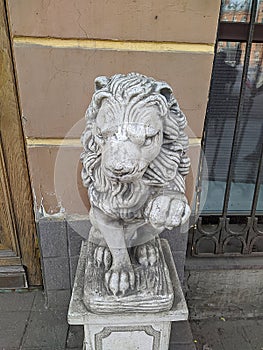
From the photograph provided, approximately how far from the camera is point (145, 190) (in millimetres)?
1349

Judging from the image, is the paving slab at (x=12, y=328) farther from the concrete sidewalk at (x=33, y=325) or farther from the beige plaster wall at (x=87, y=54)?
the beige plaster wall at (x=87, y=54)

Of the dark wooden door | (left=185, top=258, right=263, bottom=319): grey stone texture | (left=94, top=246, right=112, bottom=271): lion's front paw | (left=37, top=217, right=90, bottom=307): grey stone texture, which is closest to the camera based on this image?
(left=94, top=246, right=112, bottom=271): lion's front paw

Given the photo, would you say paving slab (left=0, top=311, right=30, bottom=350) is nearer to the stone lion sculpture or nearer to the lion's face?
the stone lion sculpture

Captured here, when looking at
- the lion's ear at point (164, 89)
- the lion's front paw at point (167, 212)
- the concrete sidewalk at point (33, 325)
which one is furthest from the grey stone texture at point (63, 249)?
the lion's ear at point (164, 89)

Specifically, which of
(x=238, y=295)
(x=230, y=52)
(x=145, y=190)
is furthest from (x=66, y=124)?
(x=238, y=295)

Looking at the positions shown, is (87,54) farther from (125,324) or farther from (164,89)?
(125,324)

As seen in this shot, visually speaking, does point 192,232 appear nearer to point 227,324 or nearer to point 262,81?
point 227,324

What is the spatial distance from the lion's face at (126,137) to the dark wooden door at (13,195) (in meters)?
1.03

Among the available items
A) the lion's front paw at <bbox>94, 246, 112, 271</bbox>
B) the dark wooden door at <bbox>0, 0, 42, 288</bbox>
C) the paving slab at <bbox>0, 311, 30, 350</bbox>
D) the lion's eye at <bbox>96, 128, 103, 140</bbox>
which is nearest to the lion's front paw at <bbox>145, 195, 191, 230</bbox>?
the lion's eye at <bbox>96, 128, 103, 140</bbox>

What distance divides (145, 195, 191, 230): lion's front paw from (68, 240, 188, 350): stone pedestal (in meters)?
0.51

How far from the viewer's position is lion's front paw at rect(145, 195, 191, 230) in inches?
51.7

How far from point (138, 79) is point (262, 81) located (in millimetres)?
1496

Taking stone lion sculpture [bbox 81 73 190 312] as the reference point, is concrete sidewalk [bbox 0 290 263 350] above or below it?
below

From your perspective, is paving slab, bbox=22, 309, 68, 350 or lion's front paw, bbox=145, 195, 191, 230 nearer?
lion's front paw, bbox=145, 195, 191, 230
